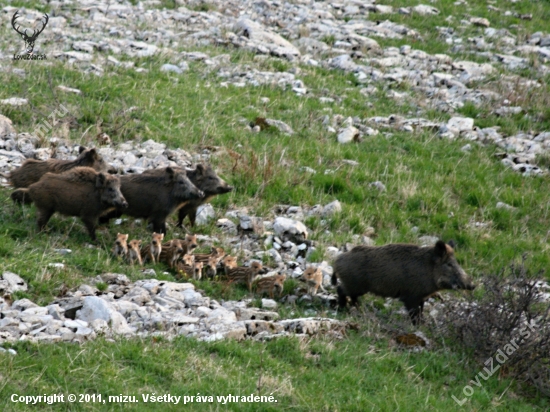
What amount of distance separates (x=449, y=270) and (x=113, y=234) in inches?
174

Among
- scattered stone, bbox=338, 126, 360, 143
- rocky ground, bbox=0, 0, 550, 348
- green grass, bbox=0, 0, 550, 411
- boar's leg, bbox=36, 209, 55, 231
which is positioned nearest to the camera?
green grass, bbox=0, 0, 550, 411

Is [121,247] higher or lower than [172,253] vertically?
higher

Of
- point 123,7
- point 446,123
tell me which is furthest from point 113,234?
point 123,7

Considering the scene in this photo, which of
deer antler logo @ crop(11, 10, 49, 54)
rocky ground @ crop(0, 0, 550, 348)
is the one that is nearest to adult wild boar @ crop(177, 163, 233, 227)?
rocky ground @ crop(0, 0, 550, 348)

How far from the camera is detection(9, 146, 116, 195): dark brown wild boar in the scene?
36.4 feet

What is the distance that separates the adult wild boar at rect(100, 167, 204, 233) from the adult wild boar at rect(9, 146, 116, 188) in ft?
1.48

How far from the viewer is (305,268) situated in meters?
11.1

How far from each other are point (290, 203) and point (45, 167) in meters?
3.75

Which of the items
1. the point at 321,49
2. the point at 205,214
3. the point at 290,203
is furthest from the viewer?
the point at 321,49

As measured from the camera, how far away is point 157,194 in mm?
11211

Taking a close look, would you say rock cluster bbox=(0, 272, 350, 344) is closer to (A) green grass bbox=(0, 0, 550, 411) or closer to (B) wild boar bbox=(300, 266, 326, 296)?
(A) green grass bbox=(0, 0, 550, 411)

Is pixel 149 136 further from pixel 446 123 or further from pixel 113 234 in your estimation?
pixel 446 123

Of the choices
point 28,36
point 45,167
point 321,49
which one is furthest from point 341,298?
point 321,49

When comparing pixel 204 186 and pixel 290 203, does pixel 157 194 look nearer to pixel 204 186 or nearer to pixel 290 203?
pixel 204 186
